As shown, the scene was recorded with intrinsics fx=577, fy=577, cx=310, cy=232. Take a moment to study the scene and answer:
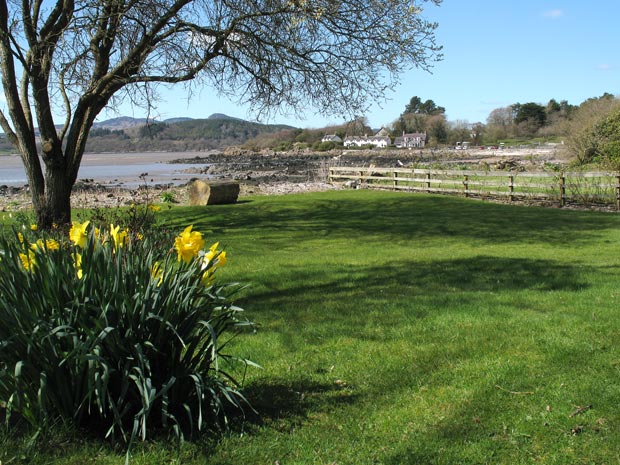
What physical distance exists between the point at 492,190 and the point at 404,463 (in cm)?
2164

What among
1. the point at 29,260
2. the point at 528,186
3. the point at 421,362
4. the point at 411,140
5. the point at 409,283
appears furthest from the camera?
the point at 411,140

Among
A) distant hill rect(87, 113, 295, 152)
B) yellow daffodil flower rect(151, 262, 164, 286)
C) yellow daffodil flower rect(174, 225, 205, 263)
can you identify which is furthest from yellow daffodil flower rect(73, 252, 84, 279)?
distant hill rect(87, 113, 295, 152)

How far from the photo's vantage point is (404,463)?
3.16 meters

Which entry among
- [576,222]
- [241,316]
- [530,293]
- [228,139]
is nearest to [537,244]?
[576,222]

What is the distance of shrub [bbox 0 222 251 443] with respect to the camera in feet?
10.2

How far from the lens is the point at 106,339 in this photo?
318cm

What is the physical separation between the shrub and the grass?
22 cm

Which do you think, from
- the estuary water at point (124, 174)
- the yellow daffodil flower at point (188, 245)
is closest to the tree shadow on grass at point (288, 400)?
the yellow daffodil flower at point (188, 245)

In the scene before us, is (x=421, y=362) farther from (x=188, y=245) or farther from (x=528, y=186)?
(x=528, y=186)

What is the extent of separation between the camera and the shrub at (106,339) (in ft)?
10.2

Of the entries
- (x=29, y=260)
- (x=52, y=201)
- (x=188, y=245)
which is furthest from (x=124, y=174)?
(x=188, y=245)

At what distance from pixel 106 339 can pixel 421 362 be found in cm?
255

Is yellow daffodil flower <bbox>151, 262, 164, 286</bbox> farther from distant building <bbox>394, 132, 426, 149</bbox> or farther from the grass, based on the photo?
distant building <bbox>394, 132, 426, 149</bbox>

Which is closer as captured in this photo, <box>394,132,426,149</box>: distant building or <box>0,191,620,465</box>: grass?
<box>0,191,620,465</box>: grass
